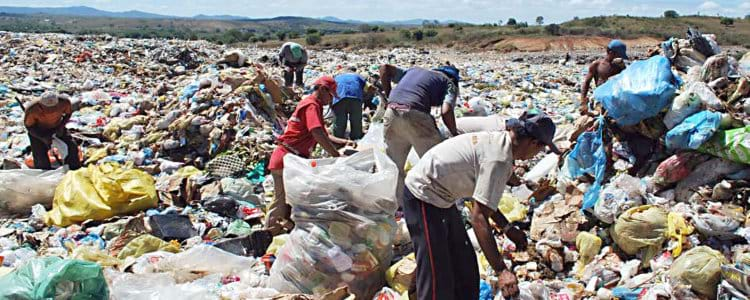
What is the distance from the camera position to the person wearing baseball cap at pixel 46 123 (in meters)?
4.89

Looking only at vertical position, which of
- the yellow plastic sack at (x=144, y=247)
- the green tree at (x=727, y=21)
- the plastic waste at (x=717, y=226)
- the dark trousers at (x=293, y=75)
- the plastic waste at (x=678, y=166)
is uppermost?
the green tree at (x=727, y=21)

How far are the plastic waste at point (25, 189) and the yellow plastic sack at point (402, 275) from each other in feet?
10.3

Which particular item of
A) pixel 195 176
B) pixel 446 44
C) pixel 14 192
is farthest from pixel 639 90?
pixel 446 44

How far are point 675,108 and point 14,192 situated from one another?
16.2 ft

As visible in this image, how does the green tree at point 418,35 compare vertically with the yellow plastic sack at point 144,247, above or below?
above

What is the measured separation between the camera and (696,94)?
3898 mm

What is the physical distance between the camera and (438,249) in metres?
2.58

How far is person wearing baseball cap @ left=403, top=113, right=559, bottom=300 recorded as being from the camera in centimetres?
228

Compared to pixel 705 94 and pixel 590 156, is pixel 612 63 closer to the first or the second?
pixel 590 156

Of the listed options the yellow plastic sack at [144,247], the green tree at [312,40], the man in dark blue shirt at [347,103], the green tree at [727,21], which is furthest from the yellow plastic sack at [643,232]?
the green tree at [727,21]

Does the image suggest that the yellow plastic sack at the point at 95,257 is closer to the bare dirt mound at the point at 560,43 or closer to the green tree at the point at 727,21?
the bare dirt mound at the point at 560,43

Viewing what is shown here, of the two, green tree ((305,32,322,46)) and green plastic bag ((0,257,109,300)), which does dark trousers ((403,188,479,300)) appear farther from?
green tree ((305,32,322,46))

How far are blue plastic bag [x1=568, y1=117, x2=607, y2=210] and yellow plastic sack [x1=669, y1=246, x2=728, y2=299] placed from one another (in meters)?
1.21

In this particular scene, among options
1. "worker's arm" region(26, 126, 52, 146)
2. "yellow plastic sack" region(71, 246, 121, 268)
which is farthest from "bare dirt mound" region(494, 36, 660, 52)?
"yellow plastic sack" region(71, 246, 121, 268)
